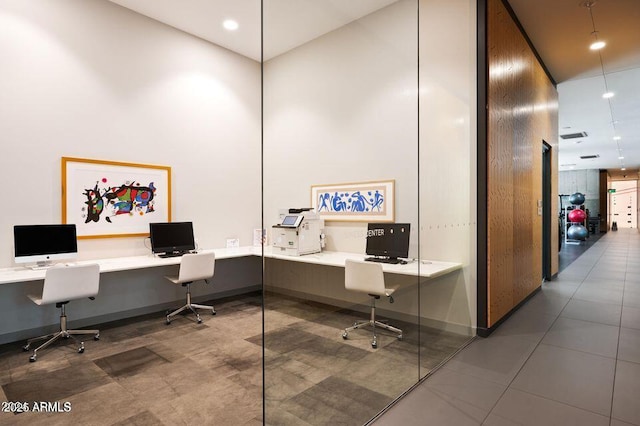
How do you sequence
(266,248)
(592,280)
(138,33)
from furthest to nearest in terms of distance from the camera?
(592,280), (138,33), (266,248)

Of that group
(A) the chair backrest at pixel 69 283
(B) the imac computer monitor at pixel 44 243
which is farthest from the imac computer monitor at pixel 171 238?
(A) the chair backrest at pixel 69 283

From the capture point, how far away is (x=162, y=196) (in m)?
4.98

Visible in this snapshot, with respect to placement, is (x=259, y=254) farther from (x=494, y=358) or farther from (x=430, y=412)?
(x=494, y=358)

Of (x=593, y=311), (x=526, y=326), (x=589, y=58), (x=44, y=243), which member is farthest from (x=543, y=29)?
(x=44, y=243)

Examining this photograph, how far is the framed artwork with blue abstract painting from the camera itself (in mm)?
2180

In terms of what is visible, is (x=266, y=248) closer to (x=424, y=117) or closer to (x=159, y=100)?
(x=424, y=117)

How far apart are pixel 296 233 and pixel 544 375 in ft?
8.43

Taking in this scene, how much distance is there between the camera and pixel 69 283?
3.50m

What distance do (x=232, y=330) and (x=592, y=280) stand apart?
6.51m

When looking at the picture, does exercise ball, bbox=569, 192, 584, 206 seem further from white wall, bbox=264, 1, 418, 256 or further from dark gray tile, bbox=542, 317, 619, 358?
white wall, bbox=264, 1, 418, 256

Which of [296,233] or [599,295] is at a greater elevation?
[296,233]

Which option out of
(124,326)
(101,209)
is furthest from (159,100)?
(124,326)

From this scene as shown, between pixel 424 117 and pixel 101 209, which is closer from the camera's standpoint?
pixel 424 117

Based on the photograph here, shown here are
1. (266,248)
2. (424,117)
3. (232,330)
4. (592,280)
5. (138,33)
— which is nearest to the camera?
(266,248)
